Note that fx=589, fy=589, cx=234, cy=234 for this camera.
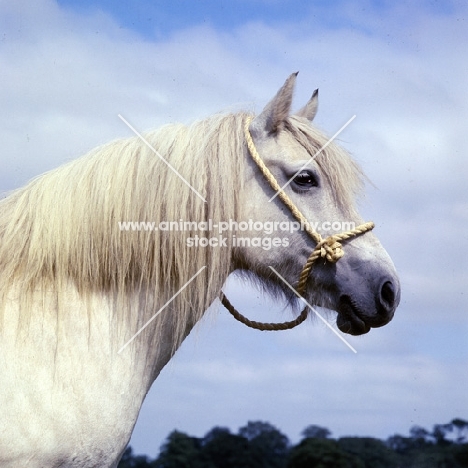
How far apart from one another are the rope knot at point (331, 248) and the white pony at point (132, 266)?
6 cm

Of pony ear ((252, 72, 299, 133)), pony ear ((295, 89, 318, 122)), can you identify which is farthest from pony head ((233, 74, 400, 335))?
pony ear ((295, 89, 318, 122))

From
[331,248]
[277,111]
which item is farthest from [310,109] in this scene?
[331,248]

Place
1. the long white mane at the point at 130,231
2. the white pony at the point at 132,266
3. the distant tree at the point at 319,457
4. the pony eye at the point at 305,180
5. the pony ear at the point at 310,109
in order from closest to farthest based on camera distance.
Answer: the white pony at the point at 132,266
the long white mane at the point at 130,231
the pony eye at the point at 305,180
the pony ear at the point at 310,109
the distant tree at the point at 319,457

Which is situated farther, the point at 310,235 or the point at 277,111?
the point at 277,111

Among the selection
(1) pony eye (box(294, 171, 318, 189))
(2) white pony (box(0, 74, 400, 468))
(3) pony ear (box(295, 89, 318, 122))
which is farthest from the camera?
(3) pony ear (box(295, 89, 318, 122))

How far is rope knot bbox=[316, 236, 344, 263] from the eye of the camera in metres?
3.55

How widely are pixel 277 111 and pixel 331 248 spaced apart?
932 mm

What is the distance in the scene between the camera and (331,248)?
354cm

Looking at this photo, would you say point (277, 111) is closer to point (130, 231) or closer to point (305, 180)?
point (305, 180)

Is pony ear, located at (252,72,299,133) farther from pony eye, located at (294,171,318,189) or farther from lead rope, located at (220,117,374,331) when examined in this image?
pony eye, located at (294,171,318,189)

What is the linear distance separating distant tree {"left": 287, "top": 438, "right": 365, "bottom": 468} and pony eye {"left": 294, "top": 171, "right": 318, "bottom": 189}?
4045 mm

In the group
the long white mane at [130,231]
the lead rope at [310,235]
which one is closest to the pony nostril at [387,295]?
the lead rope at [310,235]

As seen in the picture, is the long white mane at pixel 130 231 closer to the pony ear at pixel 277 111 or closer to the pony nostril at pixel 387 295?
the pony ear at pixel 277 111

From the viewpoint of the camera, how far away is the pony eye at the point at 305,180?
3664 mm
